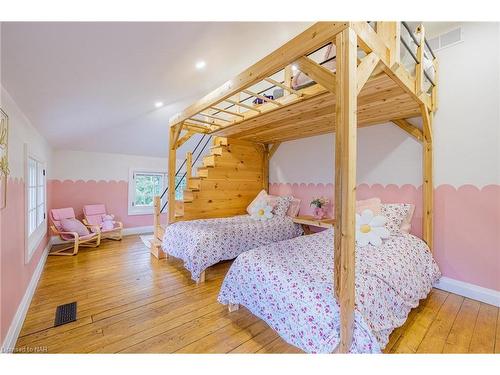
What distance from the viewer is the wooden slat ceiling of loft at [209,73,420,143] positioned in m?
1.97

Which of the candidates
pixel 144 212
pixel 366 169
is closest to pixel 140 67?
pixel 366 169

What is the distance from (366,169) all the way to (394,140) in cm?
49

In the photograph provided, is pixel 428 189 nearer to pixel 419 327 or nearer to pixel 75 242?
pixel 419 327

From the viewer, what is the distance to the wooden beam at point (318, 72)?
137 cm

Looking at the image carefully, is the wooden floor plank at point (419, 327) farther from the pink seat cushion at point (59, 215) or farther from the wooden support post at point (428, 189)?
the pink seat cushion at point (59, 215)

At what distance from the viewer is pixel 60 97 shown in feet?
6.57

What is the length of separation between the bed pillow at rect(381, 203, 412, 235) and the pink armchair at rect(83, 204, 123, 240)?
460 cm

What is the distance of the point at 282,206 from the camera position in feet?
12.6

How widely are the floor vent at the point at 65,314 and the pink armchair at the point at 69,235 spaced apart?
1.78 metres

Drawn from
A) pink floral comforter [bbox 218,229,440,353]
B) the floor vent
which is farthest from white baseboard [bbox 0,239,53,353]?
pink floral comforter [bbox 218,229,440,353]

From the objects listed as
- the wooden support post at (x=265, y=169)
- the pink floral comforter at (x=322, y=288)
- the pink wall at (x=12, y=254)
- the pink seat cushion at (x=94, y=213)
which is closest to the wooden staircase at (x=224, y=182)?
the wooden support post at (x=265, y=169)

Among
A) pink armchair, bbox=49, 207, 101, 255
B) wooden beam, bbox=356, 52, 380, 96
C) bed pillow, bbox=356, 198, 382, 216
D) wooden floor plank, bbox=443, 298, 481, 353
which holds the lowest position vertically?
wooden floor plank, bbox=443, 298, 481, 353

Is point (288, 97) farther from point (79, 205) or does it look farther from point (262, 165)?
point (79, 205)

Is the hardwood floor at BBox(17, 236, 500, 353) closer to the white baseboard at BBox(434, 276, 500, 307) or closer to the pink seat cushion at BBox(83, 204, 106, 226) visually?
the white baseboard at BBox(434, 276, 500, 307)
